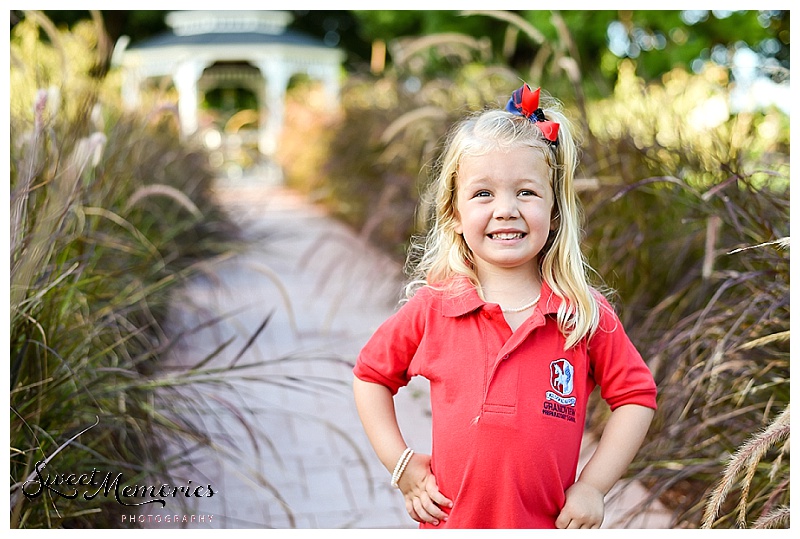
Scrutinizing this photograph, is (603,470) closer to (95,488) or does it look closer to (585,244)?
(95,488)

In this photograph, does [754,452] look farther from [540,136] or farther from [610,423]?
[540,136]

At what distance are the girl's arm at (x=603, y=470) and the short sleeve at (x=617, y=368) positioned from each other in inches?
1.0

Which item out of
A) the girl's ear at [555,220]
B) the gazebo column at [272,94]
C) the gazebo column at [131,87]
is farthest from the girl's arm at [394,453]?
the gazebo column at [272,94]

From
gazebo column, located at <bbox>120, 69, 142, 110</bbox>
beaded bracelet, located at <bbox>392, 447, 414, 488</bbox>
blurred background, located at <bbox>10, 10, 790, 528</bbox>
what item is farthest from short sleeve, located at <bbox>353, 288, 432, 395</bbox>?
gazebo column, located at <bbox>120, 69, 142, 110</bbox>

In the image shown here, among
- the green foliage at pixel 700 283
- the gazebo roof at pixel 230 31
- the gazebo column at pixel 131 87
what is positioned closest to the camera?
the green foliage at pixel 700 283

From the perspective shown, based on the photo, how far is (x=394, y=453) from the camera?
1838 millimetres

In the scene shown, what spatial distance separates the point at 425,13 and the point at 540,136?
19595mm

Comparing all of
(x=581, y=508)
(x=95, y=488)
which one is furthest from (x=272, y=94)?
(x=581, y=508)

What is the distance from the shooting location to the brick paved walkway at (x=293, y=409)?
2.80 m

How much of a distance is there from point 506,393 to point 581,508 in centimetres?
27

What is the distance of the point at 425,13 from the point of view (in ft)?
67.6

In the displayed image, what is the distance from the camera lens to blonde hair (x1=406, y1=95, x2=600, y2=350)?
180cm

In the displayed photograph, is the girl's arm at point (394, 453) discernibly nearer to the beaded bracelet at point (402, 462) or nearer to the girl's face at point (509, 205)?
the beaded bracelet at point (402, 462)
